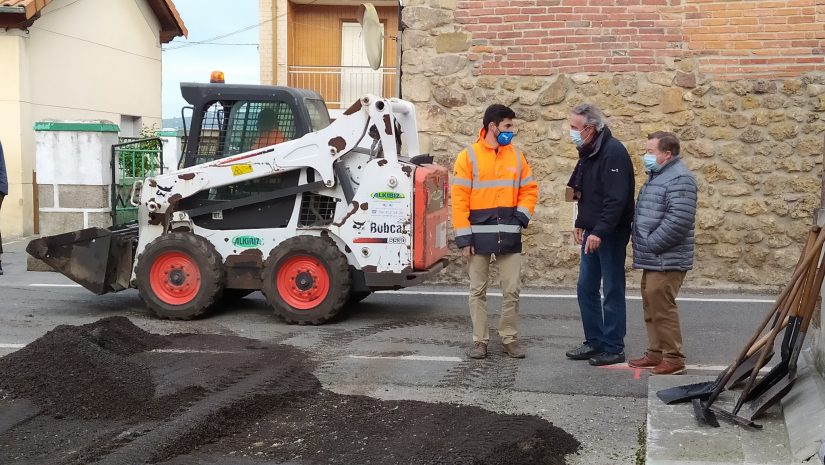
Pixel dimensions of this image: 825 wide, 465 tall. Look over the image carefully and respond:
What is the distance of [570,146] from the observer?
12.0 metres

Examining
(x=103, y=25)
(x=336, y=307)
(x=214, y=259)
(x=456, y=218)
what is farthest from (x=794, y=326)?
(x=103, y=25)

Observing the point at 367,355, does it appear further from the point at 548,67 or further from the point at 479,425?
the point at 548,67

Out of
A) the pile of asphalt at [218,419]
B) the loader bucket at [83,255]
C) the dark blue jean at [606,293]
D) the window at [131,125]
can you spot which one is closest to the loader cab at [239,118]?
the loader bucket at [83,255]

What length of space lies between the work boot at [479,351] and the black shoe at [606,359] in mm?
838

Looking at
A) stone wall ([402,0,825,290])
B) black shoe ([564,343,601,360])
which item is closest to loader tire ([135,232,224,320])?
black shoe ([564,343,601,360])

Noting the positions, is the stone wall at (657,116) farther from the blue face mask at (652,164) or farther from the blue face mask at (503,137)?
the blue face mask at (652,164)

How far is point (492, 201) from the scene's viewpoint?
784cm

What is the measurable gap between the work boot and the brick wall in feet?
15.9

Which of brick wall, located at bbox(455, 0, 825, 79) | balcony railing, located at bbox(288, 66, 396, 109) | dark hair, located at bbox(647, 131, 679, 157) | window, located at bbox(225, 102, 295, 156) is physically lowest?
dark hair, located at bbox(647, 131, 679, 157)

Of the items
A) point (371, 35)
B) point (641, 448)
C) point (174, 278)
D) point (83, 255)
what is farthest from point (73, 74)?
point (641, 448)

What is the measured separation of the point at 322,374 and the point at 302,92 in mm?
3584

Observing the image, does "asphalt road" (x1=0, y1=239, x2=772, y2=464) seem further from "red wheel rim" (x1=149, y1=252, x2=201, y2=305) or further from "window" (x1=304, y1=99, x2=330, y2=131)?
"window" (x1=304, y1=99, x2=330, y2=131)

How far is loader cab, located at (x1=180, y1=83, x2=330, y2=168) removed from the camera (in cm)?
977

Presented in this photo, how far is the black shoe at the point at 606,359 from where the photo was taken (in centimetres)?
776
